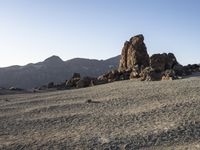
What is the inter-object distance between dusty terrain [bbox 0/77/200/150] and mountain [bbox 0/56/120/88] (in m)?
67.7

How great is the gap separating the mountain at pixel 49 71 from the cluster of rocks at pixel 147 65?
49.9 meters

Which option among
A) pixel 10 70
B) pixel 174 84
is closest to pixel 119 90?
pixel 174 84

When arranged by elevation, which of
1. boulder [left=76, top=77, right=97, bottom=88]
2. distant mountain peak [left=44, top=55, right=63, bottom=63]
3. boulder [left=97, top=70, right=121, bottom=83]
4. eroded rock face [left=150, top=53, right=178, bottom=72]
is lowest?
boulder [left=76, top=77, right=97, bottom=88]

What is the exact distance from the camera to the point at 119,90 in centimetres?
2903

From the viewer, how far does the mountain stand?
101 meters

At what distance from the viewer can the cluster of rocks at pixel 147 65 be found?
3388cm

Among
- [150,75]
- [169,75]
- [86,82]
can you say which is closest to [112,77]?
[86,82]

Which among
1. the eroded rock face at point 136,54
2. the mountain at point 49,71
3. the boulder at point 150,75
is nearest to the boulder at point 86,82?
the eroded rock face at point 136,54

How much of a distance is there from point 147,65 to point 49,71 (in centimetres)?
7212

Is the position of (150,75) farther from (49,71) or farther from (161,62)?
(49,71)

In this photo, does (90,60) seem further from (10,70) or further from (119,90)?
(119,90)

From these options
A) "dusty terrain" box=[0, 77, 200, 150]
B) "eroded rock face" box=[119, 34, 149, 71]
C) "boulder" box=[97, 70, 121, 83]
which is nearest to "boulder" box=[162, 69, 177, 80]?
"dusty terrain" box=[0, 77, 200, 150]

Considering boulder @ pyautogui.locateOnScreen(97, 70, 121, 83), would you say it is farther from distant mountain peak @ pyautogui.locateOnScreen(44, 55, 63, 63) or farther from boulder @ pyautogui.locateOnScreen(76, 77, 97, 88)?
distant mountain peak @ pyautogui.locateOnScreen(44, 55, 63, 63)

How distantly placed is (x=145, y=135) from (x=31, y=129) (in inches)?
231
